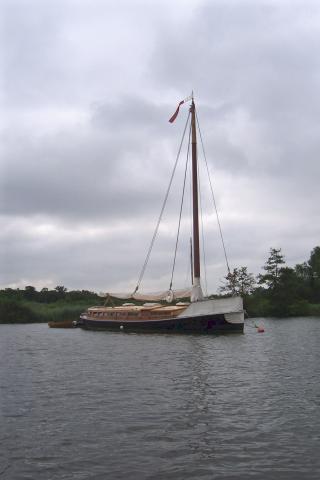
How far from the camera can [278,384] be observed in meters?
21.1

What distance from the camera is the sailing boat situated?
47062mm

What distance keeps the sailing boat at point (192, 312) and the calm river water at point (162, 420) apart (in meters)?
17.2

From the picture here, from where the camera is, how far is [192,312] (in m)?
48.4

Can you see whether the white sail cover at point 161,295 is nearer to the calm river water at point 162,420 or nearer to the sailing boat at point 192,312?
the sailing boat at point 192,312

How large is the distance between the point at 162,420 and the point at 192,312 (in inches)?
1308

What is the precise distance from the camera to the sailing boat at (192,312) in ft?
154

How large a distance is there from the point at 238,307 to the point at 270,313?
67.9 meters

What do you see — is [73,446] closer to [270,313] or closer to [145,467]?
[145,467]

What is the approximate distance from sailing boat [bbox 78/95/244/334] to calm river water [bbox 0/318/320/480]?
17168 mm

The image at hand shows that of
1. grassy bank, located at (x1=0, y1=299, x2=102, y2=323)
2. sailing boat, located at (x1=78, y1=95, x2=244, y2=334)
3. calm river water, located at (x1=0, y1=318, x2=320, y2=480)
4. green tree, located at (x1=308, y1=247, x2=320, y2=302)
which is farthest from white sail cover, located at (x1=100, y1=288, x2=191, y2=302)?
green tree, located at (x1=308, y1=247, x2=320, y2=302)

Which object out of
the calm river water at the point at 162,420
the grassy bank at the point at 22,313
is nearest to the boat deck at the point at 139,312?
the calm river water at the point at 162,420

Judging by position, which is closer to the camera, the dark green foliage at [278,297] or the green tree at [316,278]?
the dark green foliage at [278,297]

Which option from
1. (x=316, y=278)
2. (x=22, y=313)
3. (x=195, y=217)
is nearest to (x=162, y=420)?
(x=195, y=217)

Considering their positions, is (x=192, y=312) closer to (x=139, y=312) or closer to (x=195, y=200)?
(x=139, y=312)
